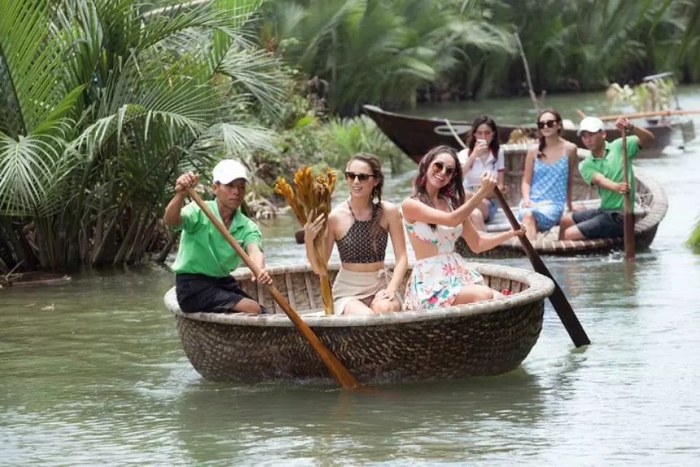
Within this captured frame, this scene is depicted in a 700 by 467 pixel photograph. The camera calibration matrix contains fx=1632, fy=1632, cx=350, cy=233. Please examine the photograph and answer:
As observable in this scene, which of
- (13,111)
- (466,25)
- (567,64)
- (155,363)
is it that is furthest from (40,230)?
(567,64)

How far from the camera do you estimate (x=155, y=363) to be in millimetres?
9500

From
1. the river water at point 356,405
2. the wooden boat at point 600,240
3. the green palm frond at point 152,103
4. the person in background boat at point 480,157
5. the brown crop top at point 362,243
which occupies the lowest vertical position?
the river water at point 356,405

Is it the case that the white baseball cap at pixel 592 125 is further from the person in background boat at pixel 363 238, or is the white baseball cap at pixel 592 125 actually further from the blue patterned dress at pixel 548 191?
the person in background boat at pixel 363 238

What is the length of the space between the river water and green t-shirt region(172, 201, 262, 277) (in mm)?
649

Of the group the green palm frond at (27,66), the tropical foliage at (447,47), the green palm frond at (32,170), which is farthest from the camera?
the tropical foliage at (447,47)

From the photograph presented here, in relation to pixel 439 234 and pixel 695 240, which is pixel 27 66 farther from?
pixel 695 240

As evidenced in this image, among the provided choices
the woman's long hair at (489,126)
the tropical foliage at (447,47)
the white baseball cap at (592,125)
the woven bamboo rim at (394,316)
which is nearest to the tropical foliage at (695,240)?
the white baseball cap at (592,125)

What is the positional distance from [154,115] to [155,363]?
3384 millimetres

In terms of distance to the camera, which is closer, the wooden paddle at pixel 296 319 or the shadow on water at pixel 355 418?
the shadow on water at pixel 355 418

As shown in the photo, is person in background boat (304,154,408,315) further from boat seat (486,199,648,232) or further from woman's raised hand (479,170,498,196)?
boat seat (486,199,648,232)

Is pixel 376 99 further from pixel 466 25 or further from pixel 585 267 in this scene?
pixel 585 267

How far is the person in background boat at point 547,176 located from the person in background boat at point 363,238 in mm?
4300

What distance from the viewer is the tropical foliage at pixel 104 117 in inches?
479

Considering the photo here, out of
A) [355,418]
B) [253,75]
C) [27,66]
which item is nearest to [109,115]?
[27,66]
